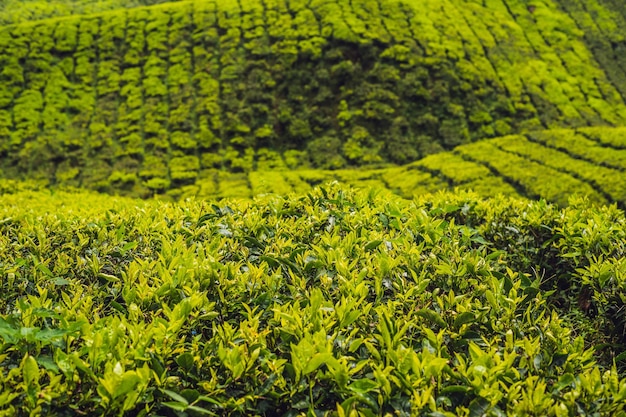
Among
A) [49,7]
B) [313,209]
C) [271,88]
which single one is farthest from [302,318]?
[49,7]

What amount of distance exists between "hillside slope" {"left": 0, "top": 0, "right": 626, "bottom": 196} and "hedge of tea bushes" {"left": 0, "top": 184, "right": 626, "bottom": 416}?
13252mm

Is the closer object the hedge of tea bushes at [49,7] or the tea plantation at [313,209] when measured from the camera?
the tea plantation at [313,209]

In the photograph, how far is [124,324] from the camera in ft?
7.62

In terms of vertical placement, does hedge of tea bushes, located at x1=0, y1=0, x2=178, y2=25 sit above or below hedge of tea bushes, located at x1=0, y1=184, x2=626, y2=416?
below

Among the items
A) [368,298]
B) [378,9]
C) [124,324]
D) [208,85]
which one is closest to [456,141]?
[378,9]

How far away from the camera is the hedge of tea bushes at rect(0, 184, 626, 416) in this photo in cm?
201

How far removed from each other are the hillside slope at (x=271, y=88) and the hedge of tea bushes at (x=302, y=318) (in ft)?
43.5

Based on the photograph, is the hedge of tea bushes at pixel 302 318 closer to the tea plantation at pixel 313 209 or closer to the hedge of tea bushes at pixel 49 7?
the tea plantation at pixel 313 209

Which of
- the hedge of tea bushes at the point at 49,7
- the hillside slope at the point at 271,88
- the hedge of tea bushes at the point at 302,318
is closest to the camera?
the hedge of tea bushes at the point at 302,318

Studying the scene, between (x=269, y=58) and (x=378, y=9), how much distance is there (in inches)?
244

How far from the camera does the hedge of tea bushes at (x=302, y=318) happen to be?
2.01m

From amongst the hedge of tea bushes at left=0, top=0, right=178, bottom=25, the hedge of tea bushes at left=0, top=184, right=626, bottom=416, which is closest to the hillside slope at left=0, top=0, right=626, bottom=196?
the hedge of tea bushes at left=0, top=0, right=178, bottom=25

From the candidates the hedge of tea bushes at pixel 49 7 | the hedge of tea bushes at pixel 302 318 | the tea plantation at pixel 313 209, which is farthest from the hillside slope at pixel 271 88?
the hedge of tea bushes at pixel 302 318

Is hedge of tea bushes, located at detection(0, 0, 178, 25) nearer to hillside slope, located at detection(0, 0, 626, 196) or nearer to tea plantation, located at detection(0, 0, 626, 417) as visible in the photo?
tea plantation, located at detection(0, 0, 626, 417)
